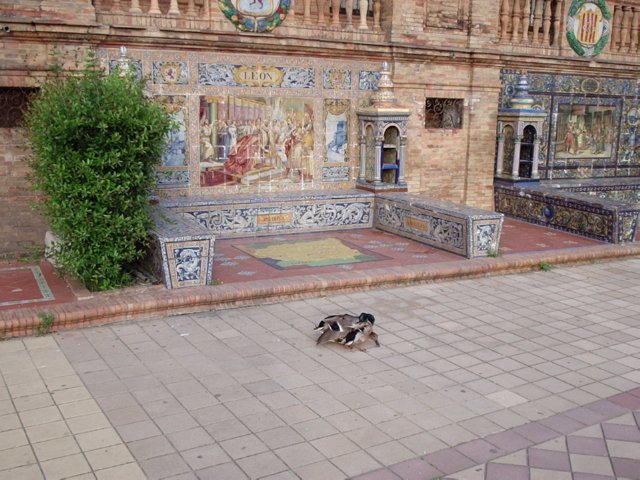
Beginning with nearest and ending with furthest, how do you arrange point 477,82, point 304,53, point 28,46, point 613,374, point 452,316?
point 613,374, point 452,316, point 28,46, point 304,53, point 477,82

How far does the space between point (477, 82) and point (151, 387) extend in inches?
357

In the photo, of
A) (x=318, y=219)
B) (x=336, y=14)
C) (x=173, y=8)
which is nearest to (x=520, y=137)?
(x=336, y=14)

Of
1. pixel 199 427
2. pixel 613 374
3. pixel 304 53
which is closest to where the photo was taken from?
pixel 199 427

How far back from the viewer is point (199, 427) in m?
4.47

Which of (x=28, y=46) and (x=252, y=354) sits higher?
(x=28, y=46)

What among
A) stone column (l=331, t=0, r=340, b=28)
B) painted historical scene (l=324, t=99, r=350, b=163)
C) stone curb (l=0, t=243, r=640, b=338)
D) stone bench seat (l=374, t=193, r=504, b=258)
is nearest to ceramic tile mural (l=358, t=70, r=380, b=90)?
painted historical scene (l=324, t=99, r=350, b=163)

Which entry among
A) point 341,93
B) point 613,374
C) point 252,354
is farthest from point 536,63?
point 252,354

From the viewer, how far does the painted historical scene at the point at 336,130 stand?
10789mm

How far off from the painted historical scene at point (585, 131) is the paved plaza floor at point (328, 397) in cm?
702

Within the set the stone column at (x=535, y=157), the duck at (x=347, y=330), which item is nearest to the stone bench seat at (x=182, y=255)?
the duck at (x=347, y=330)

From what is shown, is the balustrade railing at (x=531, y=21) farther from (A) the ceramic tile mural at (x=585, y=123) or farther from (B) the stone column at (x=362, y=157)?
(B) the stone column at (x=362, y=157)

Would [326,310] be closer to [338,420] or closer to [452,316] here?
[452,316]

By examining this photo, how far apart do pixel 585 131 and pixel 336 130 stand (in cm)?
602

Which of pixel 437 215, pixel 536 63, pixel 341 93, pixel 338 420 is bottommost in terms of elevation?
pixel 338 420
